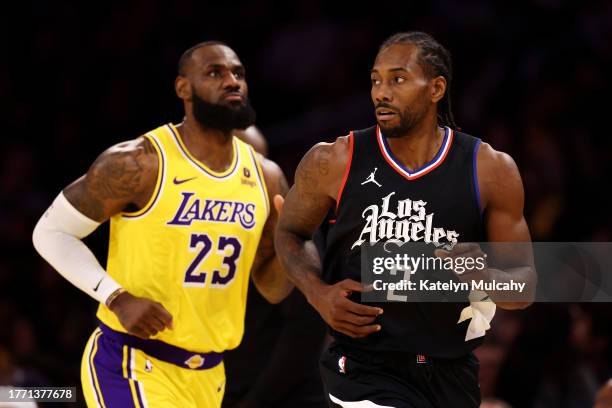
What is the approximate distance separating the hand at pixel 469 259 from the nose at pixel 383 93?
65 centimetres

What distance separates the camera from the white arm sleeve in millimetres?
4680

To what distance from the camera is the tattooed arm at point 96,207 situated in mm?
4633

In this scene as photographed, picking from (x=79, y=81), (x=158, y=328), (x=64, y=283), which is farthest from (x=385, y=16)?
(x=158, y=328)

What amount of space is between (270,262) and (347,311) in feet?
3.94

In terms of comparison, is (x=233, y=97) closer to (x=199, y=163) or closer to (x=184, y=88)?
(x=184, y=88)

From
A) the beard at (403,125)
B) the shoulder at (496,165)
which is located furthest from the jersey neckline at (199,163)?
the shoulder at (496,165)

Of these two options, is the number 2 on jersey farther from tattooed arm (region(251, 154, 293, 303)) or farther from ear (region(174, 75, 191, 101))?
ear (region(174, 75, 191, 101))

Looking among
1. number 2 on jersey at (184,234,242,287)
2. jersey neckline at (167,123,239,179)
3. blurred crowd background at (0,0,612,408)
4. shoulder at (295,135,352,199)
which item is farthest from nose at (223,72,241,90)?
blurred crowd background at (0,0,612,408)

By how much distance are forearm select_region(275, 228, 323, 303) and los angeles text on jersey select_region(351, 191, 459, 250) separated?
0.92 feet

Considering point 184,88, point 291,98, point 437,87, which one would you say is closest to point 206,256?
point 184,88

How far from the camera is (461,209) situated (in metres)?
3.99

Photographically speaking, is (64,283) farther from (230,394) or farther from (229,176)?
(229,176)

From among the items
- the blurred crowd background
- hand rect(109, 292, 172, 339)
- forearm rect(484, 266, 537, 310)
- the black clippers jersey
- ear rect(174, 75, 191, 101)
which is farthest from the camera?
the blurred crowd background

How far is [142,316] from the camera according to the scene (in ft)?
14.5
